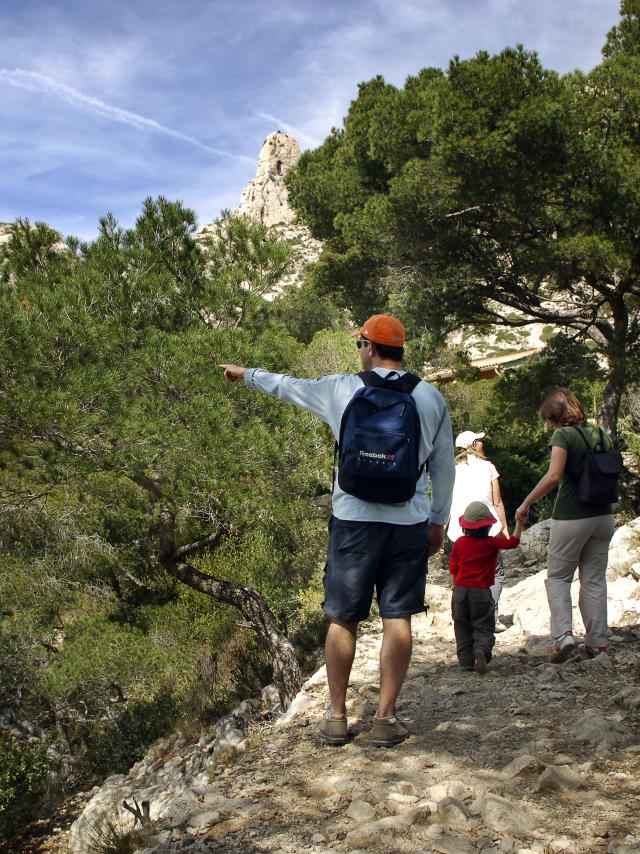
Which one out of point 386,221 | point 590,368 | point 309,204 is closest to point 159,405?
point 386,221

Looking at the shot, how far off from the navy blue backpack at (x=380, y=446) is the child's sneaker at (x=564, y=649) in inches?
82.0

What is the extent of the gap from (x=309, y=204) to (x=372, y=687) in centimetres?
1583

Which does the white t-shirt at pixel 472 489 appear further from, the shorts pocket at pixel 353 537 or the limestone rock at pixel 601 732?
the shorts pocket at pixel 353 537

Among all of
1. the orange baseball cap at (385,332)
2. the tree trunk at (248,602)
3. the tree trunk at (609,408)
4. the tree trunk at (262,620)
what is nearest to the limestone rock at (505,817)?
the orange baseball cap at (385,332)

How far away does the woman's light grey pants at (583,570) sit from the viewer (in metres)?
4.20

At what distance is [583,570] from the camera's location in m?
4.32

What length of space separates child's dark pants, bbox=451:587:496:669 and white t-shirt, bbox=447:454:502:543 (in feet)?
1.68

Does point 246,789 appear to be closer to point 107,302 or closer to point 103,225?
point 107,302

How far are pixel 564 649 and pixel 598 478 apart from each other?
1053mm

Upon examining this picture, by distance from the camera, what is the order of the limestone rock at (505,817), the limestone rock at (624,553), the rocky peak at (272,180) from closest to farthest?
1. the limestone rock at (505,817)
2. the limestone rock at (624,553)
3. the rocky peak at (272,180)

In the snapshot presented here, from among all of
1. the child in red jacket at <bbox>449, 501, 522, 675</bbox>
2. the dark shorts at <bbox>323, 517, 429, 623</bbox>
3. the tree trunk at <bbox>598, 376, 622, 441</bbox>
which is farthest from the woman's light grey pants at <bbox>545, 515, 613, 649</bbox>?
the tree trunk at <bbox>598, 376, 622, 441</bbox>

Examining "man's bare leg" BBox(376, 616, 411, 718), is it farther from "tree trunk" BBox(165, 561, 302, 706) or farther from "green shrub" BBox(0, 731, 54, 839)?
"green shrub" BBox(0, 731, 54, 839)

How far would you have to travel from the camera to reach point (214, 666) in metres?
10.0

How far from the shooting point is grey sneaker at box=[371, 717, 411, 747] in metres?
2.96
